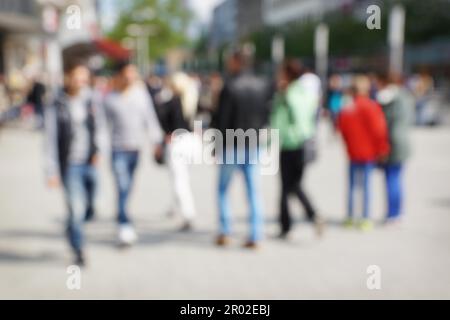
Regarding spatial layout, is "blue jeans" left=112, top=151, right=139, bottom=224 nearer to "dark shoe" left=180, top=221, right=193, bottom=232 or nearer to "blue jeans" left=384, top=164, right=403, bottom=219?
"dark shoe" left=180, top=221, right=193, bottom=232

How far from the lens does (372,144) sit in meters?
6.95

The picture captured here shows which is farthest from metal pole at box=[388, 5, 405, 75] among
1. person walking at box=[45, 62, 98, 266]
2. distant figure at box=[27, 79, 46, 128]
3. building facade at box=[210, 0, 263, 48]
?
building facade at box=[210, 0, 263, 48]

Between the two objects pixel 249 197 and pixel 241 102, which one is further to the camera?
pixel 249 197

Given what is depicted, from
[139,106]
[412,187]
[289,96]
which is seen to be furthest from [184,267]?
[412,187]

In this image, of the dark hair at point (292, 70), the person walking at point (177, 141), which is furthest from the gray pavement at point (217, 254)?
the dark hair at point (292, 70)

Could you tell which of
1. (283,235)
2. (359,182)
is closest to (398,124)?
(359,182)

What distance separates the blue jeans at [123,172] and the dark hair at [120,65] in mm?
802

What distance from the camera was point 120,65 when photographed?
6.10 metres

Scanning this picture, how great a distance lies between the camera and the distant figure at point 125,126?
6.11 m

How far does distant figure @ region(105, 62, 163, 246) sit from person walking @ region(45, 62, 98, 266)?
463mm

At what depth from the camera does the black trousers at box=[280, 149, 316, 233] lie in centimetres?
647

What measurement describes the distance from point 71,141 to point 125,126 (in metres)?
0.74

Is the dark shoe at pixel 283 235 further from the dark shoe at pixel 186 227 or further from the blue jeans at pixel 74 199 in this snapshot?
the blue jeans at pixel 74 199

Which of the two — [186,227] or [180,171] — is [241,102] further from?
[186,227]
